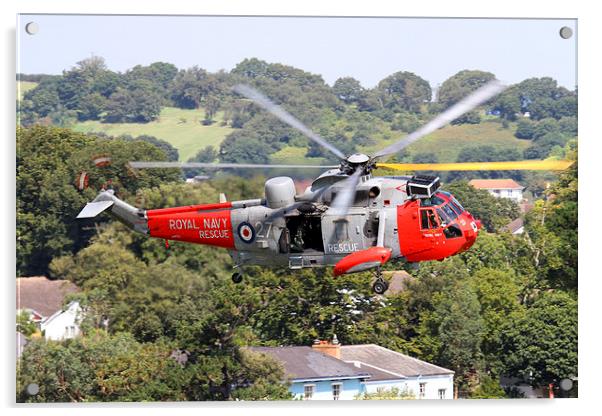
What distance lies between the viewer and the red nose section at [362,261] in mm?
20781

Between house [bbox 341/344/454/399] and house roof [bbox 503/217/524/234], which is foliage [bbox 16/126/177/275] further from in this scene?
house roof [bbox 503/217/524/234]

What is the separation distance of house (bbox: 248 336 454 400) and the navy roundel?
10.2ft

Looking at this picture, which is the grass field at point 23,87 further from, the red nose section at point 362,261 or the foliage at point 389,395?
the foliage at point 389,395

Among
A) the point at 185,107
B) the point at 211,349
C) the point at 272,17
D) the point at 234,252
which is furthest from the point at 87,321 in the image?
the point at 185,107

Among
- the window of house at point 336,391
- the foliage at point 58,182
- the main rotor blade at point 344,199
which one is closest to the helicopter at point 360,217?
the main rotor blade at point 344,199

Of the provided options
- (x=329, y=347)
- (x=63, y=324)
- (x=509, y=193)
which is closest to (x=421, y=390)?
(x=329, y=347)

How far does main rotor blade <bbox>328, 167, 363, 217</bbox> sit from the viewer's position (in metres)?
21.3

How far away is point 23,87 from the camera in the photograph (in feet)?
74.7

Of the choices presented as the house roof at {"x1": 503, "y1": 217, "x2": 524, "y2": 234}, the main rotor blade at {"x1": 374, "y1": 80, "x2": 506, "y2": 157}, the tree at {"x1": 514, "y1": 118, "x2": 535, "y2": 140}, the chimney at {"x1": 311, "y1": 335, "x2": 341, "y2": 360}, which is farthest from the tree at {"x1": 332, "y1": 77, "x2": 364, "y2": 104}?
the main rotor blade at {"x1": 374, "y1": 80, "x2": 506, "y2": 157}

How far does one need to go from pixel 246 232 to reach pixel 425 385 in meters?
4.48

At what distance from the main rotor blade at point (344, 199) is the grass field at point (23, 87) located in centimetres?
417

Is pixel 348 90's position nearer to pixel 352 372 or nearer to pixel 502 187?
pixel 502 187

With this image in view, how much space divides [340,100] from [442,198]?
9.07m

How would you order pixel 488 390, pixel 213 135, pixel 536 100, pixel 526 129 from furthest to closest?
pixel 526 129 → pixel 536 100 → pixel 213 135 → pixel 488 390
